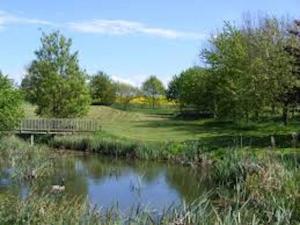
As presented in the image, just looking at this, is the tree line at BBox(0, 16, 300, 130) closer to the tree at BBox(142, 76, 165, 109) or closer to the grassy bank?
the grassy bank

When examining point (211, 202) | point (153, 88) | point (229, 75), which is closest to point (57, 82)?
point (229, 75)

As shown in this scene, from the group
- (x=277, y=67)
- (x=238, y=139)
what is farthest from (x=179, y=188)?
(x=277, y=67)

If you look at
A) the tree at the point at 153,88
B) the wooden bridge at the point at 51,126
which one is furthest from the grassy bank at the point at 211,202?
the tree at the point at 153,88

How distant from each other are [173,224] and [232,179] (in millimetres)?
12766

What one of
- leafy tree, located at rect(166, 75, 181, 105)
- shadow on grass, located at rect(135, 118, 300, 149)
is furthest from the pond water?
leafy tree, located at rect(166, 75, 181, 105)

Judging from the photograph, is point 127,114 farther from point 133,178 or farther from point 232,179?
point 232,179

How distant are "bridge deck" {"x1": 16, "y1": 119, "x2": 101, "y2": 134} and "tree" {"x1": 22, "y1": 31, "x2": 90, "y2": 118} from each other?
3590mm

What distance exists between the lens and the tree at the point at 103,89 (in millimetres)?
87250

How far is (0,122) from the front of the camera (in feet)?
96.9

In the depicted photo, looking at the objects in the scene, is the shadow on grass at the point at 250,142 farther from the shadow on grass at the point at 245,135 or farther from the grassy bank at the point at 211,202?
the grassy bank at the point at 211,202

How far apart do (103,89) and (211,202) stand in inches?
2892

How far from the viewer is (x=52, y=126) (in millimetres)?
47938

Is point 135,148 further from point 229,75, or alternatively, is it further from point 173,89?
point 173,89

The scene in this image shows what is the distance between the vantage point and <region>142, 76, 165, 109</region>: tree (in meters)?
109
